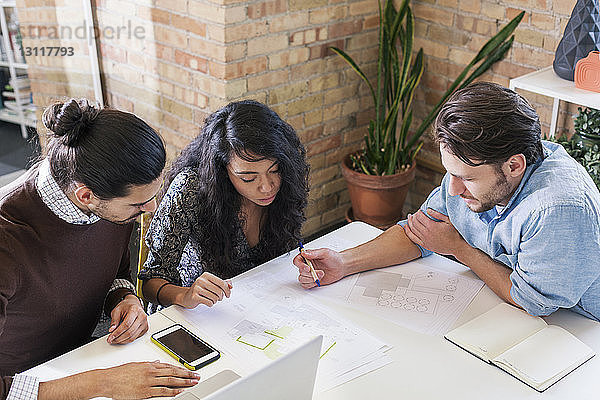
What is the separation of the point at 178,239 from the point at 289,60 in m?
1.38

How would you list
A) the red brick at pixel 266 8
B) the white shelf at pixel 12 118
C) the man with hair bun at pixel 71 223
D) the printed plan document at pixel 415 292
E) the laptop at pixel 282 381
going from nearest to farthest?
1. the laptop at pixel 282 381
2. the man with hair bun at pixel 71 223
3. the printed plan document at pixel 415 292
4. the red brick at pixel 266 8
5. the white shelf at pixel 12 118

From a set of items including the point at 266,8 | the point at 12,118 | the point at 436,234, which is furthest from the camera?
the point at 12,118

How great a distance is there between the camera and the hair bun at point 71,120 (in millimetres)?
1485

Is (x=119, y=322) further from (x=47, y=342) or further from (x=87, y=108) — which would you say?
(x=87, y=108)

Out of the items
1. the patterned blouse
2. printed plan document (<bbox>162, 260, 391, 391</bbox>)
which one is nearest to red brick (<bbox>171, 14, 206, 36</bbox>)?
the patterned blouse

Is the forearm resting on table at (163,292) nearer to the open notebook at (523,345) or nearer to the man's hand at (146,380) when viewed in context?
the man's hand at (146,380)

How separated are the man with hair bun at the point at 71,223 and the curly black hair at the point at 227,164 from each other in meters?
0.32

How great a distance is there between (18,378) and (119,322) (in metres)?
0.29

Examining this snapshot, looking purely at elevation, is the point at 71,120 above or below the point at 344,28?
above

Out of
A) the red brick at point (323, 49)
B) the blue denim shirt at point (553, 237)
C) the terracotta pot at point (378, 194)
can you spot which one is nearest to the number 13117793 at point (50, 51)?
the red brick at point (323, 49)

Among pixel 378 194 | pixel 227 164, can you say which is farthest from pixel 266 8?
pixel 227 164

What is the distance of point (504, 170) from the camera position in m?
1.64

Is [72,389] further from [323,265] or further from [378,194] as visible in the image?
[378,194]

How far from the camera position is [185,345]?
60.3 inches
